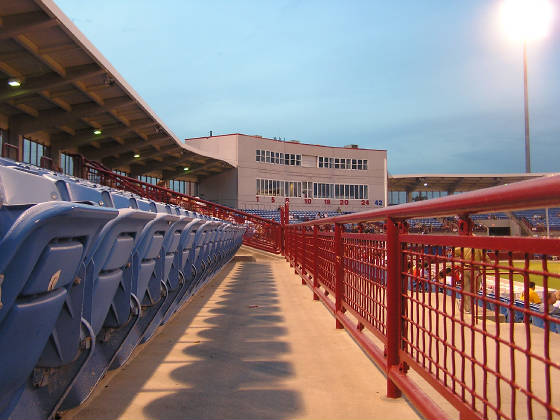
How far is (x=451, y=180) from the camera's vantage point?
43469mm

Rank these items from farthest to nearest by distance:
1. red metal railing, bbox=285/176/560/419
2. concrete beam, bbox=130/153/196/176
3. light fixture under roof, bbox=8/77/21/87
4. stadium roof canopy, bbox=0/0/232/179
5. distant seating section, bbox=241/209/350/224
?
distant seating section, bbox=241/209/350/224
concrete beam, bbox=130/153/196/176
light fixture under roof, bbox=8/77/21/87
stadium roof canopy, bbox=0/0/232/179
red metal railing, bbox=285/176/560/419

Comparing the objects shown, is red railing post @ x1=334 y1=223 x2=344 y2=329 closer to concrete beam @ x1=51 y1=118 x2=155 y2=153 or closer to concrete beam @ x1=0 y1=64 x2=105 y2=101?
concrete beam @ x1=0 y1=64 x2=105 y2=101

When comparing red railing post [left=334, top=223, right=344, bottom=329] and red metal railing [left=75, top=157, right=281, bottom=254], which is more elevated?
red metal railing [left=75, top=157, right=281, bottom=254]

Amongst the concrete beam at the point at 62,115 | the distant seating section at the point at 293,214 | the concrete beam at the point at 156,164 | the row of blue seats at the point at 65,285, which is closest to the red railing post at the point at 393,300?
the row of blue seats at the point at 65,285

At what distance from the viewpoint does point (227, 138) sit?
36250 mm

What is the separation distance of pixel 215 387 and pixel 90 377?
2.32 feet

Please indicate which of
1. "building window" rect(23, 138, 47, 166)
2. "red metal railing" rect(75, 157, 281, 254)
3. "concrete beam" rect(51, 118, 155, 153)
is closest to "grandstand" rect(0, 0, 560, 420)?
"red metal railing" rect(75, 157, 281, 254)

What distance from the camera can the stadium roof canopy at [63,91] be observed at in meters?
9.80

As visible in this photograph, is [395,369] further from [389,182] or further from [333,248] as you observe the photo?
[389,182]

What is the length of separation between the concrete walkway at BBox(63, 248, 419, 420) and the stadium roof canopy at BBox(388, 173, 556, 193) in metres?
39.6

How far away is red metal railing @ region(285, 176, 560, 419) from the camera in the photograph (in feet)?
4.33

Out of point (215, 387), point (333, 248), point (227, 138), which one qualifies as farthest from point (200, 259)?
point (227, 138)

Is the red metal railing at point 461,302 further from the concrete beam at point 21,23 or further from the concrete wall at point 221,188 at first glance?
the concrete wall at point 221,188

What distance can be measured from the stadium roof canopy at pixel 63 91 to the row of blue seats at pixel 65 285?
8411 millimetres
